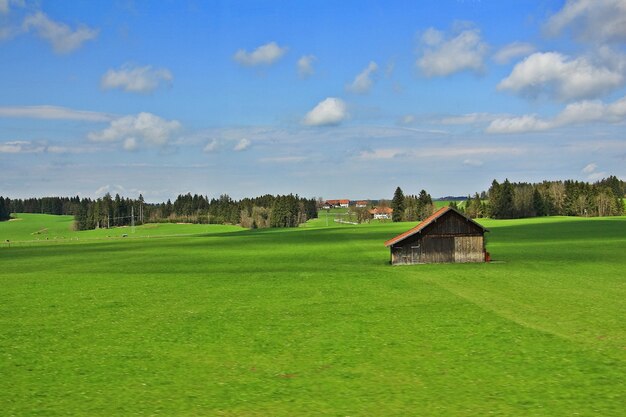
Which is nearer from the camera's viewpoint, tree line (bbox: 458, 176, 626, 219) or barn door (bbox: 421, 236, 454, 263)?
barn door (bbox: 421, 236, 454, 263)

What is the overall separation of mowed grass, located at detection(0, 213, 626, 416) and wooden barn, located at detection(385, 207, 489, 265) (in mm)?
11386

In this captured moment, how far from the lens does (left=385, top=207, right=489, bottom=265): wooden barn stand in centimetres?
6366

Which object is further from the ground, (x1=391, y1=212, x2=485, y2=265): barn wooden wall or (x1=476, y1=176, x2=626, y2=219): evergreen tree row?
(x1=476, y1=176, x2=626, y2=219): evergreen tree row

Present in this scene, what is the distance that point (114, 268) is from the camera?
6794 centimetres

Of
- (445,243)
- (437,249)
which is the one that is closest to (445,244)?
(445,243)

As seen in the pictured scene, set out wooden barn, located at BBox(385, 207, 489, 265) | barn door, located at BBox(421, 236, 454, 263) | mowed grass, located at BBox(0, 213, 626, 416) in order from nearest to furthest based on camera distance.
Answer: mowed grass, located at BBox(0, 213, 626, 416)
wooden barn, located at BBox(385, 207, 489, 265)
barn door, located at BBox(421, 236, 454, 263)

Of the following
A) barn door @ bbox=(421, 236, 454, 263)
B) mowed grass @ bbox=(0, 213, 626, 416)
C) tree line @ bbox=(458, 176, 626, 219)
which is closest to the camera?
mowed grass @ bbox=(0, 213, 626, 416)

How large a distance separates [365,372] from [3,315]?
24983 millimetres

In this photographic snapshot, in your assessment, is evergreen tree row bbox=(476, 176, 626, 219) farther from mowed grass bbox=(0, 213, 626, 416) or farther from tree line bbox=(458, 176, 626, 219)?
mowed grass bbox=(0, 213, 626, 416)

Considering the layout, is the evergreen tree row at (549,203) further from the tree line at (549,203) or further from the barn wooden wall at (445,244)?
the barn wooden wall at (445,244)

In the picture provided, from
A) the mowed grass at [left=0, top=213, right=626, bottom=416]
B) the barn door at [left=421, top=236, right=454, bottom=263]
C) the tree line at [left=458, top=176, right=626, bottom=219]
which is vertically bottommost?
the mowed grass at [left=0, top=213, right=626, bottom=416]

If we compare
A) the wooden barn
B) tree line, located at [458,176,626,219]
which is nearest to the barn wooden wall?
the wooden barn

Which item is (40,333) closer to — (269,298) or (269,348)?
(269,348)

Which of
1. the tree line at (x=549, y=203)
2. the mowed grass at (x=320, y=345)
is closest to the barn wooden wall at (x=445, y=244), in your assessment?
the mowed grass at (x=320, y=345)
